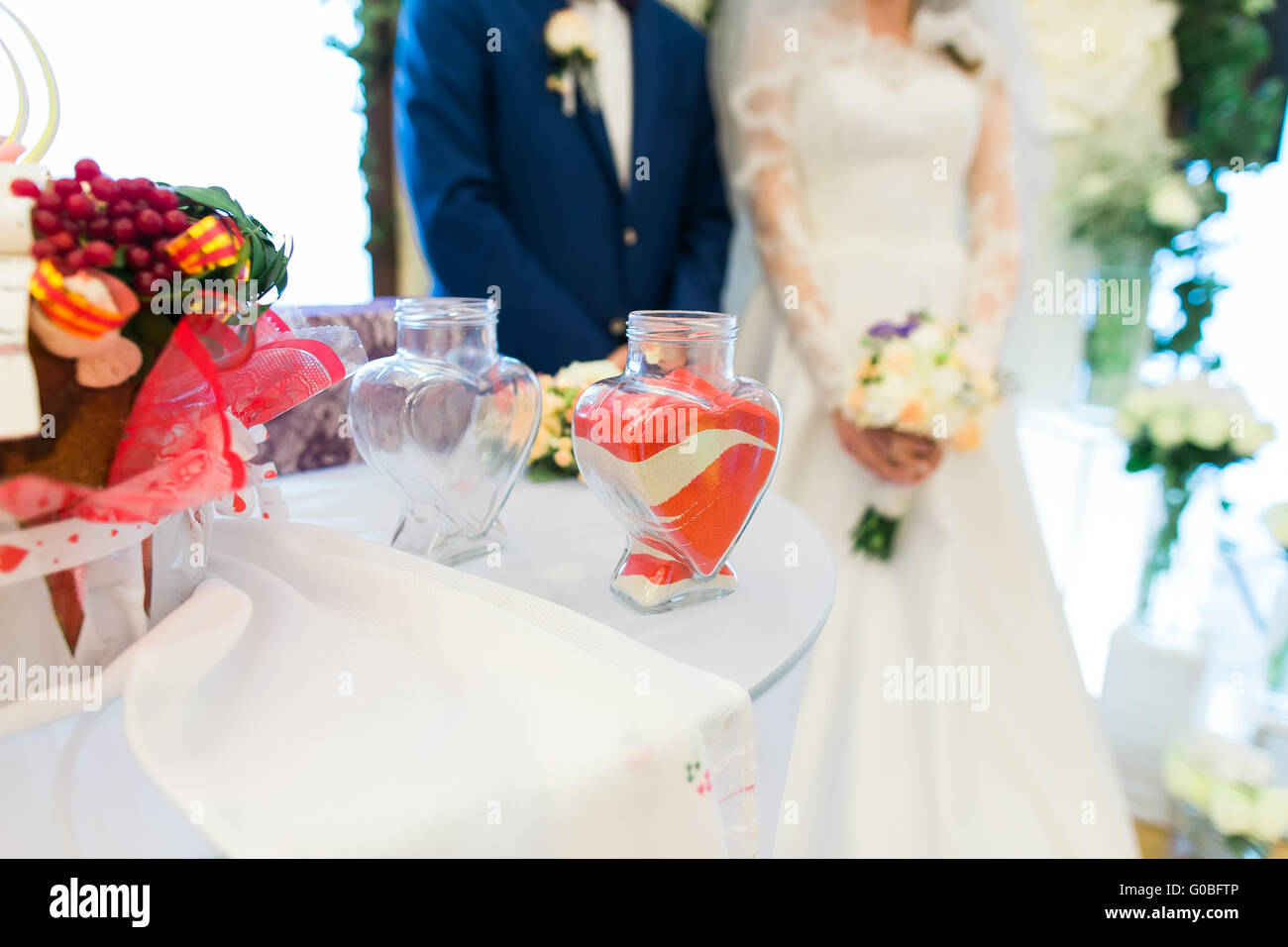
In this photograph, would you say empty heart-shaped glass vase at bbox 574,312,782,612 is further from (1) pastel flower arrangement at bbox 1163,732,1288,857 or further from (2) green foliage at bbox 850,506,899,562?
(1) pastel flower arrangement at bbox 1163,732,1288,857

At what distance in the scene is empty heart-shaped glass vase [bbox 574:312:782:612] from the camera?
2.09 ft

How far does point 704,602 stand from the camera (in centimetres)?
71

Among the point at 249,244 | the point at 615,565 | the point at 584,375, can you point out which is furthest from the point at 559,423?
the point at 249,244

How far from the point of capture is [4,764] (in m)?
0.48

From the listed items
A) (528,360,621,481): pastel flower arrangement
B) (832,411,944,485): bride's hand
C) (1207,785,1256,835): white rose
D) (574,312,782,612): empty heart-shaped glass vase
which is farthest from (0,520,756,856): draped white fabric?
(1207,785,1256,835): white rose

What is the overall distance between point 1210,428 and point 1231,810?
835mm

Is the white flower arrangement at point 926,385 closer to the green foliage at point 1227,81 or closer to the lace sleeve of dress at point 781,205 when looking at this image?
the lace sleeve of dress at point 781,205

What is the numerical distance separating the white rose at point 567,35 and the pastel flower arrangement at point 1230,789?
1994mm

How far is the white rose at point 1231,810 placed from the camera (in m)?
1.59

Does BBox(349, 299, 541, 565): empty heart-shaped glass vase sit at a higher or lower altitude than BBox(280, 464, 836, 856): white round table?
higher

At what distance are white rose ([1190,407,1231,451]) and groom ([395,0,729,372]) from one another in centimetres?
118
